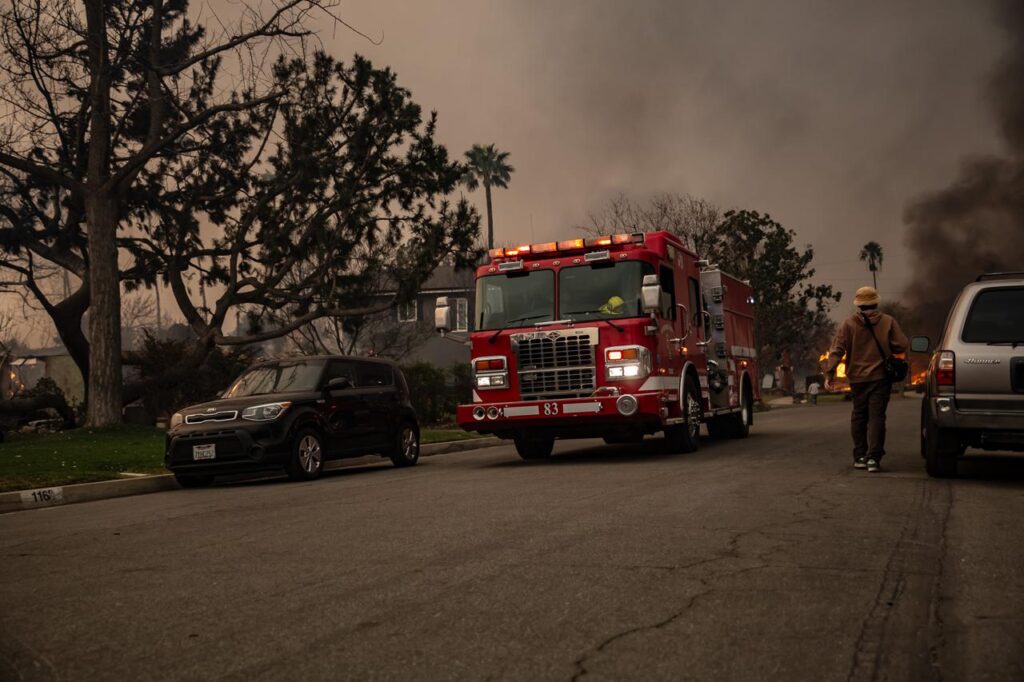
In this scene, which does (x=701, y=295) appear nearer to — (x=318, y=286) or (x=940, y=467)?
(x=940, y=467)

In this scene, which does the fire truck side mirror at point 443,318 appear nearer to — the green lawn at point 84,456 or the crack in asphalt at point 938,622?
the green lawn at point 84,456

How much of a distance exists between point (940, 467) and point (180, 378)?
20540mm

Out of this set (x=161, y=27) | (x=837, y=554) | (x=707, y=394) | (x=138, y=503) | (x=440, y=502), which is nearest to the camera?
(x=837, y=554)

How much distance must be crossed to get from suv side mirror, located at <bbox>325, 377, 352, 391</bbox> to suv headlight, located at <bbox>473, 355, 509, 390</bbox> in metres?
1.79

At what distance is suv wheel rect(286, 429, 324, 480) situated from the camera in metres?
14.2

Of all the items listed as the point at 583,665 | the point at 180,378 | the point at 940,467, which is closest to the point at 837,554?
the point at 583,665

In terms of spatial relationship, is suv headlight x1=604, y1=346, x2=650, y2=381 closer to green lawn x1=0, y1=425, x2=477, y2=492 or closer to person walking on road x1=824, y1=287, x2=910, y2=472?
person walking on road x1=824, y1=287, x2=910, y2=472

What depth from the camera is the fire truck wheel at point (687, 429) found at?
15812 millimetres

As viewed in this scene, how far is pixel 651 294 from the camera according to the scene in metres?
14.2

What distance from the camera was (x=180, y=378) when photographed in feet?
89.6

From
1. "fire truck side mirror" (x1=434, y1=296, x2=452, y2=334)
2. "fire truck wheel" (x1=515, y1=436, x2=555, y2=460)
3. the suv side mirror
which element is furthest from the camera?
"fire truck wheel" (x1=515, y1=436, x2=555, y2=460)

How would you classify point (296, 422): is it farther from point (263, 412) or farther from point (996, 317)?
point (996, 317)

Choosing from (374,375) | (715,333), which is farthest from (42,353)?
(715,333)

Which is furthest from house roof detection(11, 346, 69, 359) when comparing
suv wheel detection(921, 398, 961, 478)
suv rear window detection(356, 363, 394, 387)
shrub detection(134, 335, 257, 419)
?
suv wheel detection(921, 398, 961, 478)
